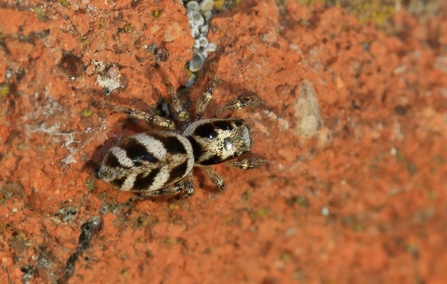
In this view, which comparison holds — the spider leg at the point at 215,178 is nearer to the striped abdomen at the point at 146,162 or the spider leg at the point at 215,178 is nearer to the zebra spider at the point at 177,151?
the zebra spider at the point at 177,151

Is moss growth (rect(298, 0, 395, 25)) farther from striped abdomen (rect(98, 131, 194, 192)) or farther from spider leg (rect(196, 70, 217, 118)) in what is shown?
striped abdomen (rect(98, 131, 194, 192))

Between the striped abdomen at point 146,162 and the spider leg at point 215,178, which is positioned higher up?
the striped abdomen at point 146,162

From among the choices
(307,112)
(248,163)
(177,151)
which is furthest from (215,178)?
(307,112)

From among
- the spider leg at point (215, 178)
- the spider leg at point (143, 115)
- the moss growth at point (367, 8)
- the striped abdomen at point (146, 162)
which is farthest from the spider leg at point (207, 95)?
the moss growth at point (367, 8)

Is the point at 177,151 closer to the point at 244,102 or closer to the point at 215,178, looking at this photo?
the point at 215,178

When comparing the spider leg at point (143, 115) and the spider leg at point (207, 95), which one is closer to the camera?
the spider leg at point (143, 115)

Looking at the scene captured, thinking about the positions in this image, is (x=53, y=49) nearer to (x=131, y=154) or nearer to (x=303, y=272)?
(x=131, y=154)
